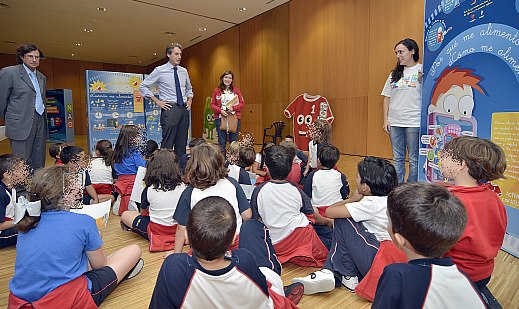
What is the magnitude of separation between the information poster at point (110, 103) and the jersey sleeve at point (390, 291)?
5.78 m

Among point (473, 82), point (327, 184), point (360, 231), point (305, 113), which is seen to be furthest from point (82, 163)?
point (305, 113)

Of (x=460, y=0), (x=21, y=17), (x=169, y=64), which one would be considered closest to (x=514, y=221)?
(x=460, y=0)

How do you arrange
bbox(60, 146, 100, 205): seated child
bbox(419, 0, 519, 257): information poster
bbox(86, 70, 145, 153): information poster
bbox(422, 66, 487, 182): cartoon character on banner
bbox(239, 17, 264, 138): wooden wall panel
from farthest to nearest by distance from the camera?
bbox(239, 17, 264, 138): wooden wall panel
bbox(86, 70, 145, 153): information poster
bbox(60, 146, 100, 205): seated child
bbox(422, 66, 487, 182): cartoon character on banner
bbox(419, 0, 519, 257): information poster

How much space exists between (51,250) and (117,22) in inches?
370

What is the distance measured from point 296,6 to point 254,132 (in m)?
3.40

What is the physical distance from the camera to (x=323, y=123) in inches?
144

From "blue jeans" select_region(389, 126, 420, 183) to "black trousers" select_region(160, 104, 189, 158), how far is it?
7.59 feet

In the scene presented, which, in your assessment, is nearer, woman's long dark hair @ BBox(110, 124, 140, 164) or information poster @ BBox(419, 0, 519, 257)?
information poster @ BBox(419, 0, 519, 257)

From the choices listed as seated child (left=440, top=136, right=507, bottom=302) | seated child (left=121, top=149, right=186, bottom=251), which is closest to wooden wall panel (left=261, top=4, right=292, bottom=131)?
seated child (left=121, top=149, right=186, bottom=251)

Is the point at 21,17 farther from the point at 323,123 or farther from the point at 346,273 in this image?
the point at 346,273

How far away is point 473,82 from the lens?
2322 mm

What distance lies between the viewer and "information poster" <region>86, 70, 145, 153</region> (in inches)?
232

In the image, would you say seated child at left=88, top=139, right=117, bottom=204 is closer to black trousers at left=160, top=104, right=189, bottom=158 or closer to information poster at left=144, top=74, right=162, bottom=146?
black trousers at left=160, top=104, right=189, bottom=158

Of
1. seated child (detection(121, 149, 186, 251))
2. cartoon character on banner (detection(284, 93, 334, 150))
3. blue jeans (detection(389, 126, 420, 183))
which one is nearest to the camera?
seated child (detection(121, 149, 186, 251))
